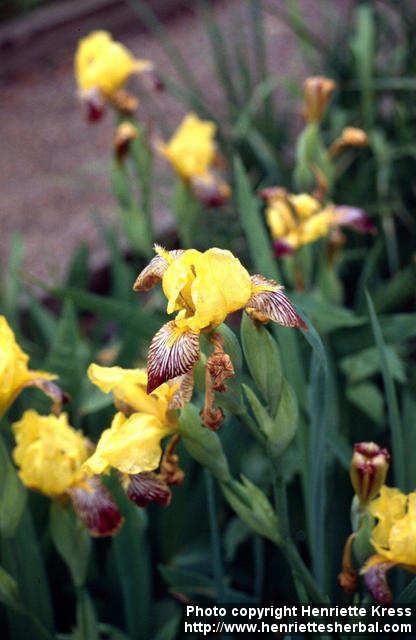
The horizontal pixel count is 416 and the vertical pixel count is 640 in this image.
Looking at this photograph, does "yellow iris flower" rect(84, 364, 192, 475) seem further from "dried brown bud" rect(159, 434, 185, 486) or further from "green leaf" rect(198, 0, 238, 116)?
"green leaf" rect(198, 0, 238, 116)

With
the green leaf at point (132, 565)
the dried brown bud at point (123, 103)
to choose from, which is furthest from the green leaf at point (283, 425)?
the dried brown bud at point (123, 103)

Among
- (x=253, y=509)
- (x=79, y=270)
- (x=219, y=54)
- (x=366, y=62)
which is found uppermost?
(x=219, y=54)

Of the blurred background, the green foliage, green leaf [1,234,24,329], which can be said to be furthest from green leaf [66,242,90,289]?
the blurred background

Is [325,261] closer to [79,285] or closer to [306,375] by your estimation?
[306,375]

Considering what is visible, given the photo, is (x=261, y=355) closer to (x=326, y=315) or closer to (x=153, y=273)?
(x=153, y=273)

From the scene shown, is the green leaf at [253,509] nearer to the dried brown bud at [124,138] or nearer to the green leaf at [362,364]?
the green leaf at [362,364]

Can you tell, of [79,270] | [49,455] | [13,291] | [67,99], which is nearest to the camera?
[49,455]

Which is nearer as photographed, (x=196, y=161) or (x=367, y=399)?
(x=367, y=399)

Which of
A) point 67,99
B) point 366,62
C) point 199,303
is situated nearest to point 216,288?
point 199,303
